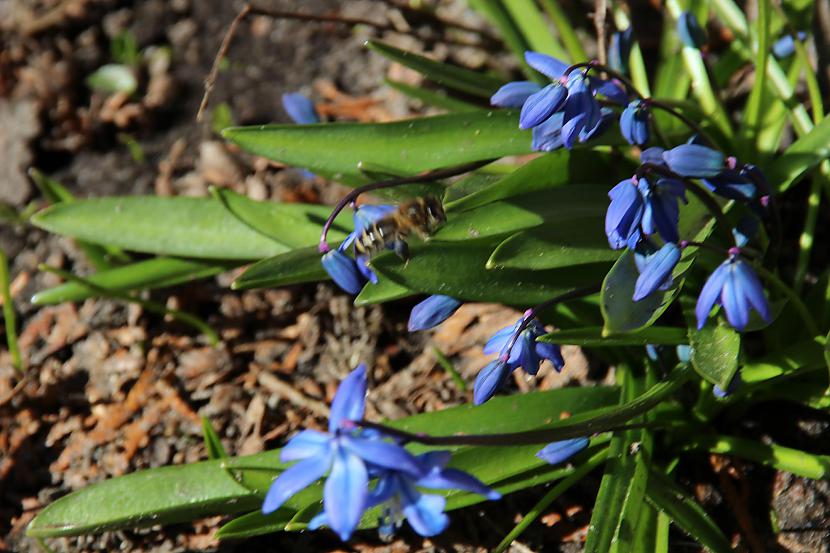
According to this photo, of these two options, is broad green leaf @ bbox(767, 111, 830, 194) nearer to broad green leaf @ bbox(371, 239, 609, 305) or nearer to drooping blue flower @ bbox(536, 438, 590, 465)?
broad green leaf @ bbox(371, 239, 609, 305)

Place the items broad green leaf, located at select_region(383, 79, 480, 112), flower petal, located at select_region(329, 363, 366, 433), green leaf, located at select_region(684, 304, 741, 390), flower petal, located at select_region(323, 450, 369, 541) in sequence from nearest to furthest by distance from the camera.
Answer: flower petal, located at select_region(323, 450, 369, 541), flower petal, located at select_region(329, 363, 366, 433), green leaf, located at select_region(684, 304, 741, 390), broad green leaf, located at select_region(383, 79, 480, 112)

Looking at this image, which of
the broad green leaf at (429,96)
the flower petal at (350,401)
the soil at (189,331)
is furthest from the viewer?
the broad green leaf at (429,96)

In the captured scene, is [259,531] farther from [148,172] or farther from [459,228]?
[148,172]

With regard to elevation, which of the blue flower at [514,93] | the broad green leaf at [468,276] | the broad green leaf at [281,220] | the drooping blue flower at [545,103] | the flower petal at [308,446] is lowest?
the broad green leaf at [281,220]

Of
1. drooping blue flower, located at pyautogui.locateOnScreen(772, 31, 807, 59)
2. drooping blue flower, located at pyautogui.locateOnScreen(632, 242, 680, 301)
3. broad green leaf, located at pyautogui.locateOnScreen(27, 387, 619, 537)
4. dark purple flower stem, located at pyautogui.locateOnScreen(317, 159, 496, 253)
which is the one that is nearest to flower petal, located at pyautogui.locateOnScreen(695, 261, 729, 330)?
drooping blue flower, located at pyautogui.locateOnScreen(632, 242, 680, 301)

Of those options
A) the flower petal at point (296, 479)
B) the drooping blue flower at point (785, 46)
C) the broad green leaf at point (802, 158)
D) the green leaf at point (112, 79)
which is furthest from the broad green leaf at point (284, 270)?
the green leaf at point (112, 79)

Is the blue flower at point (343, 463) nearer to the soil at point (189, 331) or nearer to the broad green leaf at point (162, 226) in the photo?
the soil at point (189, 331)

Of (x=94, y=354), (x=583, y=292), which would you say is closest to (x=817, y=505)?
(x=583, y=292)
